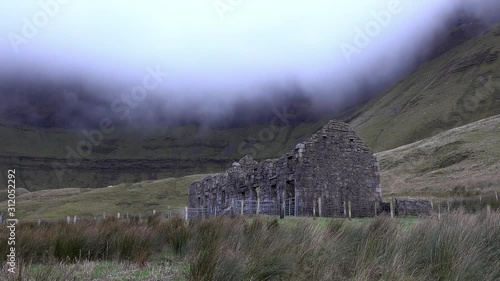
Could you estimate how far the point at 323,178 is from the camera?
19188 millimetres

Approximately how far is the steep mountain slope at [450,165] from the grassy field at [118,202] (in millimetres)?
24720

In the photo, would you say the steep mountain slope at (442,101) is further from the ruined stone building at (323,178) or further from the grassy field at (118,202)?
the ruined stone building at (323,178)

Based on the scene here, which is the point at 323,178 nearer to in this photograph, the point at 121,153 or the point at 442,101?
the point at 442,101

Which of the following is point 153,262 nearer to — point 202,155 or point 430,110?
point 430,110

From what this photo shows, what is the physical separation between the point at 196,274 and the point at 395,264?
6.19ft

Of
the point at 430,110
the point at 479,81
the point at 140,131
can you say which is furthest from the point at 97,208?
the point at 140,131

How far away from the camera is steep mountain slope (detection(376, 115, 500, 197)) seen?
1332 inches

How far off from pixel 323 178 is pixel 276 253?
15028mm

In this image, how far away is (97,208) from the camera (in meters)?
48.9

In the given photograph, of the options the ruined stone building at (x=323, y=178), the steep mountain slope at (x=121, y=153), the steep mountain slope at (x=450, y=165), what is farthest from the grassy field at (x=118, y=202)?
the steep mountain slope at (x=121, y=153)

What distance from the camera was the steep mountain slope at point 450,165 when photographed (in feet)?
111

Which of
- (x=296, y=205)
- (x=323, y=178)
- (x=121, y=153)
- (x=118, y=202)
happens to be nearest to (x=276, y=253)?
(x=296, y=205)

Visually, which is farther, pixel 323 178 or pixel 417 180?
pixel 417 180

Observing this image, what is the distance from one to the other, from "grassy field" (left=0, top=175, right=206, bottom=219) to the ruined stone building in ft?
92.7
